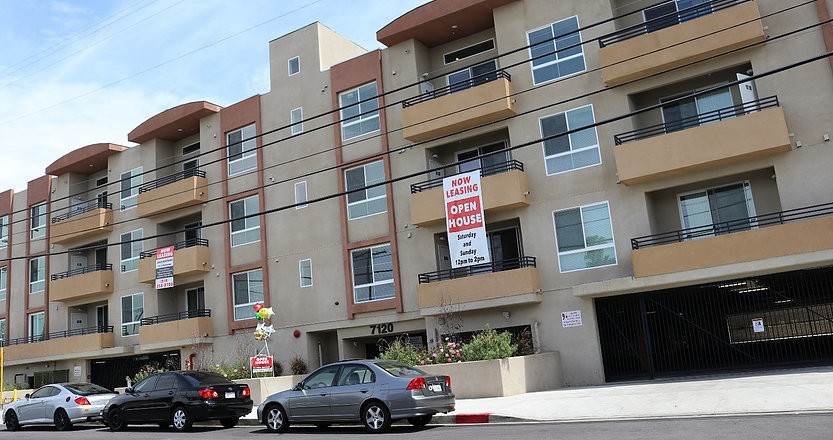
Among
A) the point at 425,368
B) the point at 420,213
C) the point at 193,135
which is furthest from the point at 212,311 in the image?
the point at 425,368

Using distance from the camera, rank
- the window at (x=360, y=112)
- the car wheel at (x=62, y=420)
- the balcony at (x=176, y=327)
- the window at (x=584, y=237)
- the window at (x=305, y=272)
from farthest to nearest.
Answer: the balcony at (x=176, y=327) → the window at (x=305, y=272) → the window at (x=360, y=112) → the window at (x=584, y=237) → the car wheel at (x=62, y=420)

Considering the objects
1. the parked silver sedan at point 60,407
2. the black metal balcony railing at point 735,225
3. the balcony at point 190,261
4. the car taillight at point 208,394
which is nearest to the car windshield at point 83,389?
the parked silver sedan at point 60,407

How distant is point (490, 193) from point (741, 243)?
7.88 meters

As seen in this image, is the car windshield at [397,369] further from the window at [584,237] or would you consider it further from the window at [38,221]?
the window at [38,221]

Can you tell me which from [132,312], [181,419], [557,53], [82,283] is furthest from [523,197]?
[82,283]

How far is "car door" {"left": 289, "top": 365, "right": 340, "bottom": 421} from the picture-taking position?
1448 centimetres

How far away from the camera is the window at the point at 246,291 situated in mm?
29391

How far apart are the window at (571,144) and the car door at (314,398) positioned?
1155 centimetres

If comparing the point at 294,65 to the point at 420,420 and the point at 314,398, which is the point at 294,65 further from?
the point at 420,420

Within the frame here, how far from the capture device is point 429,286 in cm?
2372

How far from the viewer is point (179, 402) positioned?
1672 cm

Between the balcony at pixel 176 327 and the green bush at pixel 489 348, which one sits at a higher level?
the balcony at pixel 176 327

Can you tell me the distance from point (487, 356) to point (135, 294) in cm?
2111

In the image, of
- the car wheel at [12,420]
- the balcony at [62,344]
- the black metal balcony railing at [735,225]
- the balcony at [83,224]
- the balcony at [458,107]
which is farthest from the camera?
the balcony at [83,224]
